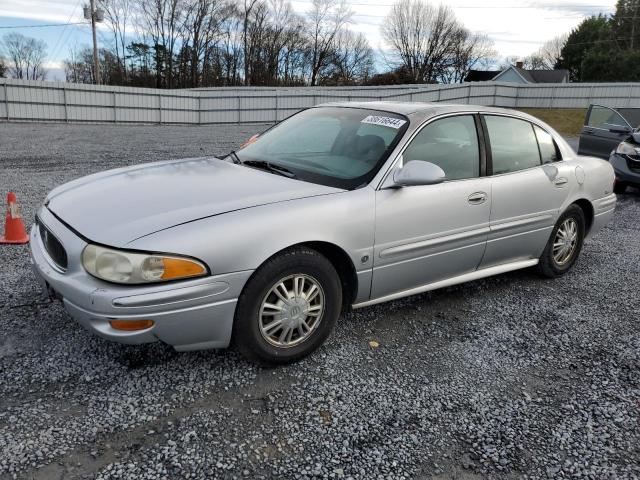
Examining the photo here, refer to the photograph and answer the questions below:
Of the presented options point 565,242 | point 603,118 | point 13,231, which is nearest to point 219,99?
point 603,118

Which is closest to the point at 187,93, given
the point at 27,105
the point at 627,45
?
the point at 27,105

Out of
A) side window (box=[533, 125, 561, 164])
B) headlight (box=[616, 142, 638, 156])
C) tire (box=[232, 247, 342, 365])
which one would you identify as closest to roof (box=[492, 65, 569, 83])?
headlight (box=[616, 142, 638, 156])

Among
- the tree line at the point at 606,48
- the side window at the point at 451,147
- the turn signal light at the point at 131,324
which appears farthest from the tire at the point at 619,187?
the tree line at the point at 606,48

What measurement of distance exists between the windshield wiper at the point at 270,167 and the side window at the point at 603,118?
8.81m

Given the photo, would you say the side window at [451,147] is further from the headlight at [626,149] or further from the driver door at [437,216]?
the headlight at [626,149]

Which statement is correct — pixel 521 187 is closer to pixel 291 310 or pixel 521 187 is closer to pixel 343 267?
pixel 343 267

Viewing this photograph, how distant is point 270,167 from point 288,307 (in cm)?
113

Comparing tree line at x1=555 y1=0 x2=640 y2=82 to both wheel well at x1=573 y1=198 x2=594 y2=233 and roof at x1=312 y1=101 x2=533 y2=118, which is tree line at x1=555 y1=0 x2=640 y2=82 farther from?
roof at x1=312 y1=101 x2=533 y2=118

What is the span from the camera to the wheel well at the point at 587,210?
16.0 ft

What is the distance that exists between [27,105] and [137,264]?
2063cm

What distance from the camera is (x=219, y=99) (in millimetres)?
24422

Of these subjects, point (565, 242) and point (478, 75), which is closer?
point (565, 242)

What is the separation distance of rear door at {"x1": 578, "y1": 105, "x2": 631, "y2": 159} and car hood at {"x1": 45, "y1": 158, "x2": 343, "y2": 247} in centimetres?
874

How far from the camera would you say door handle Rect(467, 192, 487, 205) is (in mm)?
3797
